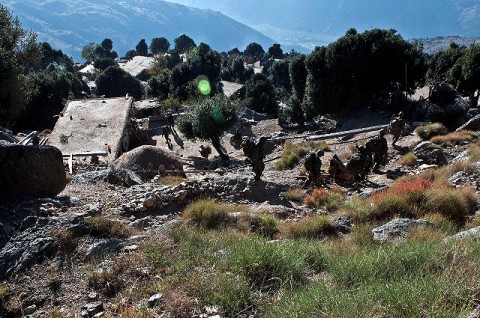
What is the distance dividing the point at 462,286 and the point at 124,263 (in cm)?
470

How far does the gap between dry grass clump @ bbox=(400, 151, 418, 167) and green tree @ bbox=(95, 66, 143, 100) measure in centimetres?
5338

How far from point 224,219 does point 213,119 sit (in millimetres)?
17434

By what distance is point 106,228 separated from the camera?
7867 mm

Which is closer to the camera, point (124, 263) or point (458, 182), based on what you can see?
point (124, 263)

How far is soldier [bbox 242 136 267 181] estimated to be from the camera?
42.4 feet

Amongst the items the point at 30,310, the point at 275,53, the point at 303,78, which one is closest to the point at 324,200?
the point at 30,310

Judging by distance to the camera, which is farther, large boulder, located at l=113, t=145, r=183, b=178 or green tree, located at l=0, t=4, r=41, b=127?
large boulder, located at l=113, t=145, r=183, b=178

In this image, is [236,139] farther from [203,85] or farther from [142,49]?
[142,49]

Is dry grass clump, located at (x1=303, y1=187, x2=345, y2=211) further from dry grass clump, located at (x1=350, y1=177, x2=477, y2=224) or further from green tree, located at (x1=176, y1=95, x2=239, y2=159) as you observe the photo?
green tree, located at (x1=176, y1=95, x2=239, y2=159)

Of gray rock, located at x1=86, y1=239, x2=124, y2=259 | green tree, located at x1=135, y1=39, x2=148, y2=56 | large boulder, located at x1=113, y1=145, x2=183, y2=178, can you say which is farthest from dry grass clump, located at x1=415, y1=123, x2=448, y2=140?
green tree, located at x1=135, y1=39, x2=148, y2=56

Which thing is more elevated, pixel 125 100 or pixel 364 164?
pixel 125 100

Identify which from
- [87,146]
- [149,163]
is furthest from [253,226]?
[87,146]

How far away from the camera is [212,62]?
190 ft

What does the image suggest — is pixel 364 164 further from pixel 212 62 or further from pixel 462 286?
pixel 212 62
